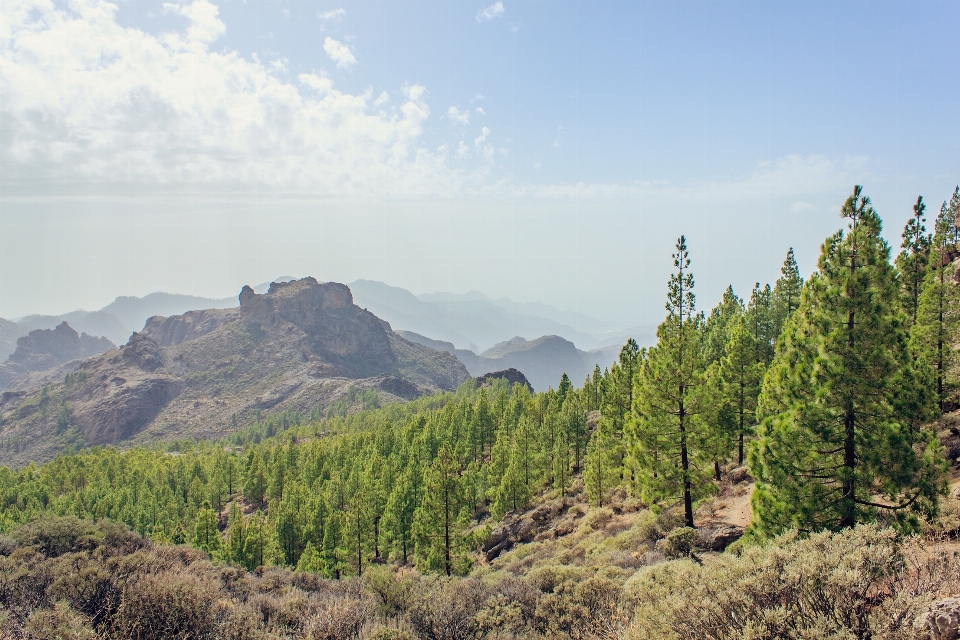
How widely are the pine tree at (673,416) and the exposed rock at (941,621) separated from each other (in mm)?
15075

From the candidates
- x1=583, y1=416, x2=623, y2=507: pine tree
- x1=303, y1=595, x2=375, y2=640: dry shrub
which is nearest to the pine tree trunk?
x1=583, y1=416, x2=623, y2=507: pine tree

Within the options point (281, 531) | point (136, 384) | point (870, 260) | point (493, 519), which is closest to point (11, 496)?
point (281, 531)

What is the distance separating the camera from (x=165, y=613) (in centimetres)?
1414

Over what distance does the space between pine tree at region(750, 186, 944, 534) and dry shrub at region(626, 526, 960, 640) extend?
10.1 ft

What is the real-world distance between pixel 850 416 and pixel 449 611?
12.7m

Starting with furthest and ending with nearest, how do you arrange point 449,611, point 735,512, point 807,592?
point 735,512, point 449,611, point 807,592

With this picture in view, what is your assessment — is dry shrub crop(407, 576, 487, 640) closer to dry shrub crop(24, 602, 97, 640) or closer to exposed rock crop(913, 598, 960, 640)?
dry shrub crop(24, 602, 97, 640)

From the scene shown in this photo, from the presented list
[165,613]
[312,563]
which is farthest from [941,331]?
[312,563]

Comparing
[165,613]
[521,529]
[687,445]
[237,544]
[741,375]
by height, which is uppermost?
[741,375]

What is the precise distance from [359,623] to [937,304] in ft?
99.5

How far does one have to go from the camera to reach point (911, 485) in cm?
1268

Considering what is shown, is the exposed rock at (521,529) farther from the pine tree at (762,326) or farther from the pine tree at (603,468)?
the pine tree at (762,326)

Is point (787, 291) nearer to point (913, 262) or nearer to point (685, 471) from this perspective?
point (913, 262)

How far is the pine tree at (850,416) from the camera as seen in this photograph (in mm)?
12875
